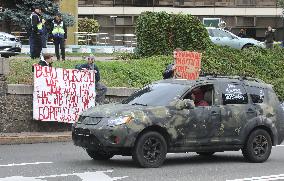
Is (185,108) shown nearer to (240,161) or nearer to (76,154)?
(240,161)

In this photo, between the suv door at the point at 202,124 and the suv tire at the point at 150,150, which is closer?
the suv tire at the point at 150,150

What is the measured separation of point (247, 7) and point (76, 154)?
177 feet

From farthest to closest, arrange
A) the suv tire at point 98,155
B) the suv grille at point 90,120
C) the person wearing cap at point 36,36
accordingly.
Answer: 1. the person wearing cap at point 36,36
2. the suv tire at point 98,155
3. the suv grille at point 90,120

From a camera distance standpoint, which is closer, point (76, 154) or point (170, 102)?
point (170, 102)

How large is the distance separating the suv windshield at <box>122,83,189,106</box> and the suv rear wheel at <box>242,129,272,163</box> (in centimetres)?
168

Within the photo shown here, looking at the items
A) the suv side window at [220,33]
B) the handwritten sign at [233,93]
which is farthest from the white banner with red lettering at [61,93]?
the suv side window at [220,33]

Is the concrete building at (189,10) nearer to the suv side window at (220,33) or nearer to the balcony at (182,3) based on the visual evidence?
the balcony at (182,3)

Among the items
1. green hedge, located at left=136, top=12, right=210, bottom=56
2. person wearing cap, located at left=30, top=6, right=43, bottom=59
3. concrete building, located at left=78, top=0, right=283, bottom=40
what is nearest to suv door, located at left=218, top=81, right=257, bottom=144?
person wearing cap, located at left=30, top=6, right=43, bottom=59

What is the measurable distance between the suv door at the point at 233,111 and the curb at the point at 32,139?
5458 millimetres

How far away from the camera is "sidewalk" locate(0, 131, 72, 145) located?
58.5 feet

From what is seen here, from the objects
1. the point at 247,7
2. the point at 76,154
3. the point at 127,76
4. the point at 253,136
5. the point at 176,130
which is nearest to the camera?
the point at 176,130

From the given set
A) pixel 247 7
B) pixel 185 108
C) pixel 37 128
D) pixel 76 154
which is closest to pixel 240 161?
pixel 185 108

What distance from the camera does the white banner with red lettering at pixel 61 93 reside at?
63.4 feet

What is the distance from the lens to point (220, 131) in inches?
567
